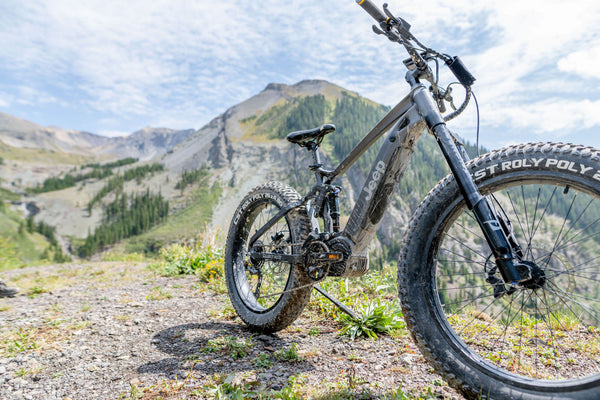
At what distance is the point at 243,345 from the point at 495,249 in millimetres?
2469

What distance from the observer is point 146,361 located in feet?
10.3

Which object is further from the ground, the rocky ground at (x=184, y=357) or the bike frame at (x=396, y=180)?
the bike frame at (x=396, y=180)

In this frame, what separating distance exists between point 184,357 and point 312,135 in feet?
8.65

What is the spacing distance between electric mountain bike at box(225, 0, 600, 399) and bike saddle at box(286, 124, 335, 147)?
0.02 meters

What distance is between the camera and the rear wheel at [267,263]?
363 centimetres

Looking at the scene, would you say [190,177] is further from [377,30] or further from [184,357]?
[377,30]

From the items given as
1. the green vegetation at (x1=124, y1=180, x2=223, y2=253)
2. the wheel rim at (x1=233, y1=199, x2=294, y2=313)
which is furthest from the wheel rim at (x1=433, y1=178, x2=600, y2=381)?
the green vegetation at (x1=124, y1=180, x2=223, y2=253)

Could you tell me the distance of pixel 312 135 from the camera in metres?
3.93

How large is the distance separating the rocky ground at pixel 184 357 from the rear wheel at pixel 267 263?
265 millimetres

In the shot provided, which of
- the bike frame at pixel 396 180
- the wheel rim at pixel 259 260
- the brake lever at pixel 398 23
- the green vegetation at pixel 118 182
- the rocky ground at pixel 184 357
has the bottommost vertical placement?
the rocky ground at pixel 184 357

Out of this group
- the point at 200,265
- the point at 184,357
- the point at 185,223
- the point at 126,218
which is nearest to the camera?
the point at 184,357

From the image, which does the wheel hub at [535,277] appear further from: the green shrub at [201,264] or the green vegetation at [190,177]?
the green vegetation at [190,177]

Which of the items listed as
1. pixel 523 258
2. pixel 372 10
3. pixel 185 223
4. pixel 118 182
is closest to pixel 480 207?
pixel 523 258

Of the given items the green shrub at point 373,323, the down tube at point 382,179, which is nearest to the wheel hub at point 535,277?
the down tube at point 382,179
